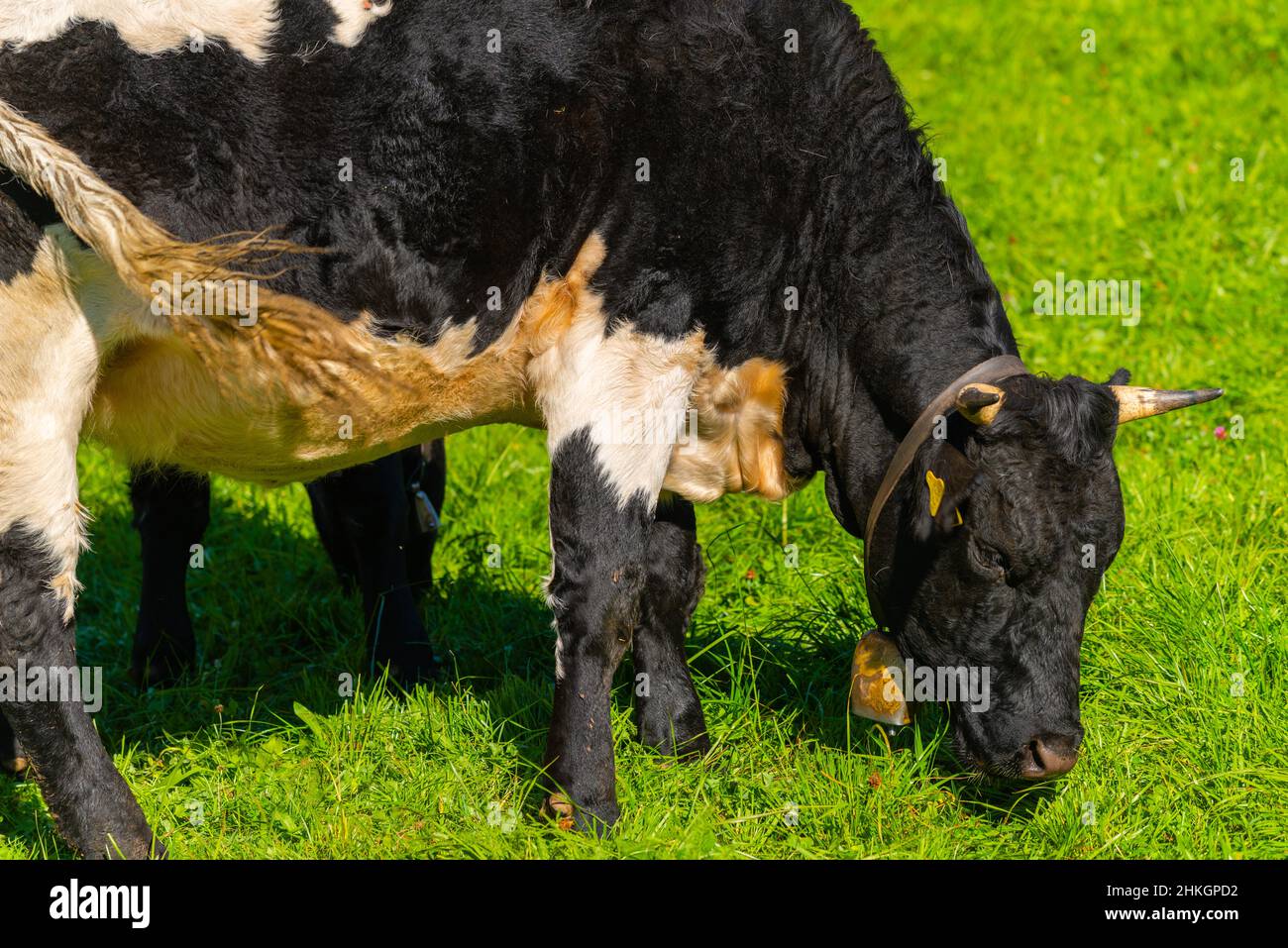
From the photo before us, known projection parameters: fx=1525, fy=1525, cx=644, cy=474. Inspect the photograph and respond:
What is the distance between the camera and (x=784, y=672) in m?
5.50

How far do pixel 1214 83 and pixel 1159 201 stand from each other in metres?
2.11

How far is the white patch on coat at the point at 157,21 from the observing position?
4117 mm

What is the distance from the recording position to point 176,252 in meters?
4.06

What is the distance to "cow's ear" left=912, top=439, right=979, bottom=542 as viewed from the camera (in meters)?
4.44

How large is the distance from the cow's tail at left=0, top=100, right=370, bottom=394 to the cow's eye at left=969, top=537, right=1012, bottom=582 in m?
1.87

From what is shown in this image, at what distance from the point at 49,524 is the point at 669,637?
209cm

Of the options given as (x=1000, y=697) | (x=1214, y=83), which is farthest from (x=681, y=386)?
(x=1214, y=83)

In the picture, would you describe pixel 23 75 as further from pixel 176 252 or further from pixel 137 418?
pixel 137 418

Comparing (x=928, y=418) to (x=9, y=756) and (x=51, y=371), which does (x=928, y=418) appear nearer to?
(x=51, y=371)
